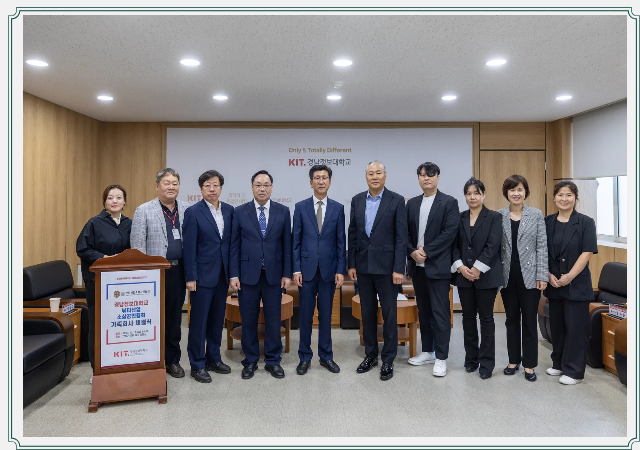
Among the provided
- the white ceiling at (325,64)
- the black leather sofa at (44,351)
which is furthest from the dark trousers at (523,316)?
the black leather sofa at (44,351)

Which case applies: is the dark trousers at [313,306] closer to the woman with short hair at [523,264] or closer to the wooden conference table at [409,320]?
the wooden conference table at [409,320]

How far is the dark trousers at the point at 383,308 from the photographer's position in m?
3.94

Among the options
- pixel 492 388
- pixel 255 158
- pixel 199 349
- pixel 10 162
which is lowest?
pixel 492 388

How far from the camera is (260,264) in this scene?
382 cm

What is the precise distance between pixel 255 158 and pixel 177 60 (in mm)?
2932

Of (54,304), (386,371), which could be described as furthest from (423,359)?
(54,304)

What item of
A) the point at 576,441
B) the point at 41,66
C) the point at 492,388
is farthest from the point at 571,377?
the point at 41,66

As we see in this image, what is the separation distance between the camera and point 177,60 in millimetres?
4133

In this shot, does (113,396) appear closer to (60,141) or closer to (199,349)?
(199,349)

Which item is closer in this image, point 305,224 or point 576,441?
point 576,441

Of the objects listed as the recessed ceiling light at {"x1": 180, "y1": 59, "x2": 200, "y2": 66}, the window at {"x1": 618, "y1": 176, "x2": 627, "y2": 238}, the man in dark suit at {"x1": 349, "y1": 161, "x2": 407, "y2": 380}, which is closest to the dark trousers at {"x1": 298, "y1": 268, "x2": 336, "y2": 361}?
the man in dark suit at {"x1": 349, "y1": 161, "x2": 407, "y2": 380}

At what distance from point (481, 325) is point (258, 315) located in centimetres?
201

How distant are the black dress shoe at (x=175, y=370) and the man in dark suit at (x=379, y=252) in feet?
5.26

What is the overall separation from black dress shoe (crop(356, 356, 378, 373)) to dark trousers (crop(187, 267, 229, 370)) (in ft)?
4.37
